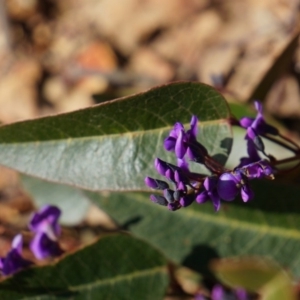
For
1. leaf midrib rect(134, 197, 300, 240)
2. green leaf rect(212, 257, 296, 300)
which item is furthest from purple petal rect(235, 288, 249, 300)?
green leaf rect(212, 257, 296, 300)

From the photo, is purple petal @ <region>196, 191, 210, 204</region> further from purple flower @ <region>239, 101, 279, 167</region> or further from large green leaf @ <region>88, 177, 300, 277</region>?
large green leaf @ <region>88, 177, 300, 277</region>

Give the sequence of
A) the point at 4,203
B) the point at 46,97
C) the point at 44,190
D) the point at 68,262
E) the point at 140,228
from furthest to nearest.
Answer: the point at 46,97
the point at 4,203
the point at 44,190
the point at 140,228
the point at 68,262

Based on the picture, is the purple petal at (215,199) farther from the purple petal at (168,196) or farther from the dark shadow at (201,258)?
the dark shadow at (201,258)

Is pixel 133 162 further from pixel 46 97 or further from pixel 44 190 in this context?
pixel 46 97

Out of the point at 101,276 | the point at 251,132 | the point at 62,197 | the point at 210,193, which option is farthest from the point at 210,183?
the point at 62,197

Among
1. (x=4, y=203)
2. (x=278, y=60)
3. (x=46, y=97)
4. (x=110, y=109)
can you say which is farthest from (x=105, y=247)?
(x=46, y=97)

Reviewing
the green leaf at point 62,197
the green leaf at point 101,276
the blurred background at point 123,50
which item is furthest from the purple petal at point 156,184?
the blurred background at point 123,50
